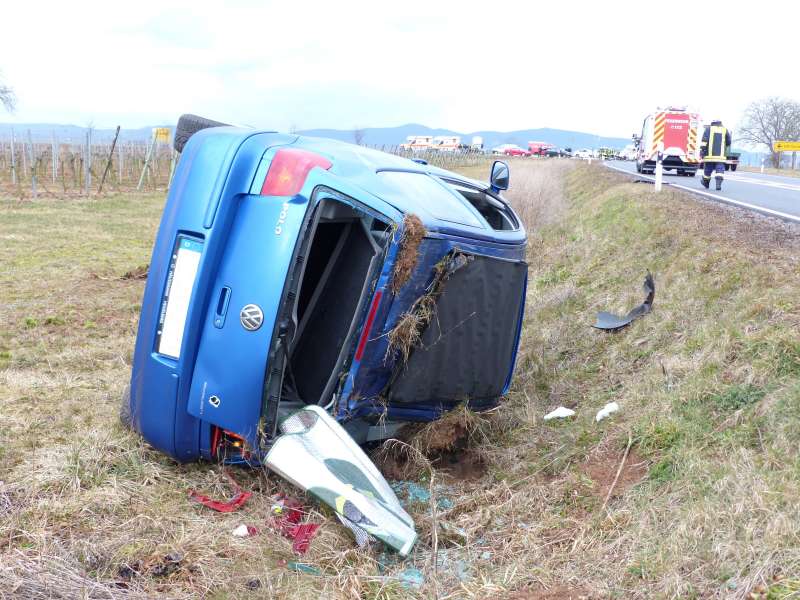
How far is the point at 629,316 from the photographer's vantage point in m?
6.32

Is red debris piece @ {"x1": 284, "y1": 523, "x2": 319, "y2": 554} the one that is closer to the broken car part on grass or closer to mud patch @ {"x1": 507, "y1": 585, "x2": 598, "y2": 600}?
the broken car part on grass

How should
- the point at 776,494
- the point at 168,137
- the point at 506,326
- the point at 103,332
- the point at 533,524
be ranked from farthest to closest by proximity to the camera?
the point at 168,137 → the point at 103,332 → the point at 506,326 → the point at 533,524 → the point at 776,494

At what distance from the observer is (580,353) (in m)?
6.11

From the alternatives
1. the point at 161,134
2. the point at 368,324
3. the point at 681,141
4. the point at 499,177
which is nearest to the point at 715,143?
the point at 681,141

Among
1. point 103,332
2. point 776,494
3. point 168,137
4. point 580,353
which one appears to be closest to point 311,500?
point 776,494

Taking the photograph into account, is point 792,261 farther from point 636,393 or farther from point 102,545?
point 102,545

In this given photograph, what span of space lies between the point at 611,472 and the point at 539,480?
1.23 feet

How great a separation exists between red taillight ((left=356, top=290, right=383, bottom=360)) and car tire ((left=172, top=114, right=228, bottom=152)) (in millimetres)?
1930

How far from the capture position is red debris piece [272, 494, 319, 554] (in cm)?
325

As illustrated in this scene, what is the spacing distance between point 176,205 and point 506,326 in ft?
6.50

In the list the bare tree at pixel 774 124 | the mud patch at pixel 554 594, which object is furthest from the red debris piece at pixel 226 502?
the bare tree at pixel 774 124

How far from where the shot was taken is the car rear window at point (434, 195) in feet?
13.0

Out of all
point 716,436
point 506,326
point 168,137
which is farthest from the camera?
point 168,137

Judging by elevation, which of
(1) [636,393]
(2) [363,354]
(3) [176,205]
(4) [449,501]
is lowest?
(4) [449,501]
